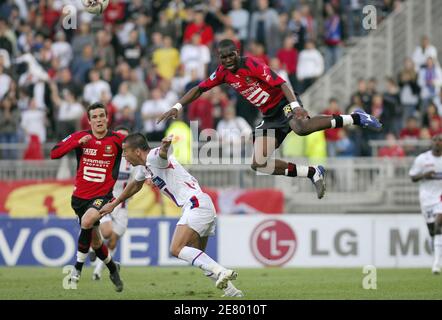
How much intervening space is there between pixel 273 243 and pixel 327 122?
7855mm

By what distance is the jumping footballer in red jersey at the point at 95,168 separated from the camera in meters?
17.8

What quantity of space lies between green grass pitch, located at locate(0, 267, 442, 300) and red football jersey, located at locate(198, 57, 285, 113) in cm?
301

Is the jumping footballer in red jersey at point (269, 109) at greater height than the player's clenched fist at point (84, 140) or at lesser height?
greater

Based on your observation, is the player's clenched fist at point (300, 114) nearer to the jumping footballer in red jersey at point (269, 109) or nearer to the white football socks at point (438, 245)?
the jumping footballer in red jersey at point (269, 109)

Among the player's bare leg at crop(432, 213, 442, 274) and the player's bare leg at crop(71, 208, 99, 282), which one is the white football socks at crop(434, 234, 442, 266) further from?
the player's bare leg at crop(71, 208, 99, 282)

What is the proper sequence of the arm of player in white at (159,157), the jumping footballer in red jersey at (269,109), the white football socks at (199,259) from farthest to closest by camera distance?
1. the jumping footballer in red jersey at (269,109)
2. the arm of player in white at (159,157)
3. the white football socks at (199,259)

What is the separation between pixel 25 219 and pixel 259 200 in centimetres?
527

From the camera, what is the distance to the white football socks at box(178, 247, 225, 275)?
51.6ft

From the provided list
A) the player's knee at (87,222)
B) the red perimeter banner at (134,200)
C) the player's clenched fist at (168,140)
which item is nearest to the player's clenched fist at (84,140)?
the player's knee at (87,222)

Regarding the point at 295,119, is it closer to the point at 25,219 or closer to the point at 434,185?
the point at 434,185

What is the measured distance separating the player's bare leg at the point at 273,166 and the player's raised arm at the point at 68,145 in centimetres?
259

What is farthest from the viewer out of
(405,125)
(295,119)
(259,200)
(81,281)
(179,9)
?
(179,9)

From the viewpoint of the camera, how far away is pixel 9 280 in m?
19.9

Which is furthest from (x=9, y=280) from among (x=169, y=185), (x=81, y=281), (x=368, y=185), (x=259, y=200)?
(x=368, y=185)
